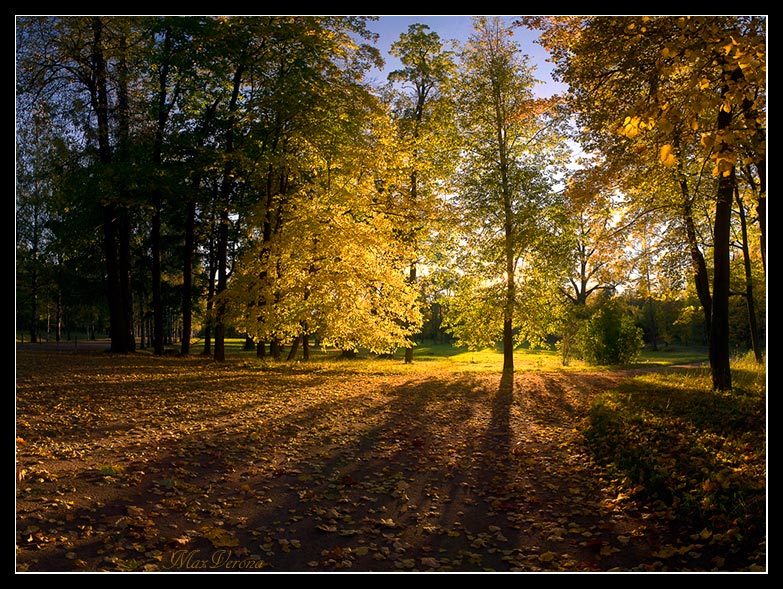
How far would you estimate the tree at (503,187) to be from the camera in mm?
17703

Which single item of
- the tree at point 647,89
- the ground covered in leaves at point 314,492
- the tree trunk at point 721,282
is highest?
the tree at point 647,89

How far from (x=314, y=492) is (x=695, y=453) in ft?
15.3

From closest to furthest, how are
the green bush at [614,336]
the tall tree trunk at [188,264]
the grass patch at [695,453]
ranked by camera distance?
1. the grass patch at [695,453]
2. the tall tree trunk at [188,264]
3. the green bush at [614,336]

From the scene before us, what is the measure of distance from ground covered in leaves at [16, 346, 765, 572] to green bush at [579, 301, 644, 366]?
52.4 feet

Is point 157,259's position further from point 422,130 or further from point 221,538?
point 221,538

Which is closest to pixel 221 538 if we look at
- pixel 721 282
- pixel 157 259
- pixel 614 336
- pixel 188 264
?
pixel 721 282

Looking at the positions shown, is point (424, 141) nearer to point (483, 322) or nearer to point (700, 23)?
point (483, 322)

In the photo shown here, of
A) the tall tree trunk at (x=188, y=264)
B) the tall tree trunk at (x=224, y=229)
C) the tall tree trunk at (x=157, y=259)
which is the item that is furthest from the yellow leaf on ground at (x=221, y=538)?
the tall tree trunk at (x=157, y=259)

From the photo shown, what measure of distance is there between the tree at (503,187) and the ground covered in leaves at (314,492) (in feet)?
27.1

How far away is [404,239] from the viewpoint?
21188 mm

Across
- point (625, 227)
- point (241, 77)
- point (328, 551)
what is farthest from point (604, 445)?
point (241, 77)

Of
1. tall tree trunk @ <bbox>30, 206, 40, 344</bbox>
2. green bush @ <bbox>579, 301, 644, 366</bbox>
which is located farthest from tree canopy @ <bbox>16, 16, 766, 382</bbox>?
tall tree trunk @ <bbox>30, 206, 40, 344</bbox>

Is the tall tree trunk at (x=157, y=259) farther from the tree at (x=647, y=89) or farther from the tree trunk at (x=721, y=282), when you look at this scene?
the tree trunk at (x=721, y=282)

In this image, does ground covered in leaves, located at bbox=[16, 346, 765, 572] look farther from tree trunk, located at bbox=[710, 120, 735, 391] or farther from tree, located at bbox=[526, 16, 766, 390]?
tree, located at bbox=[526, 16, 766, 390]
